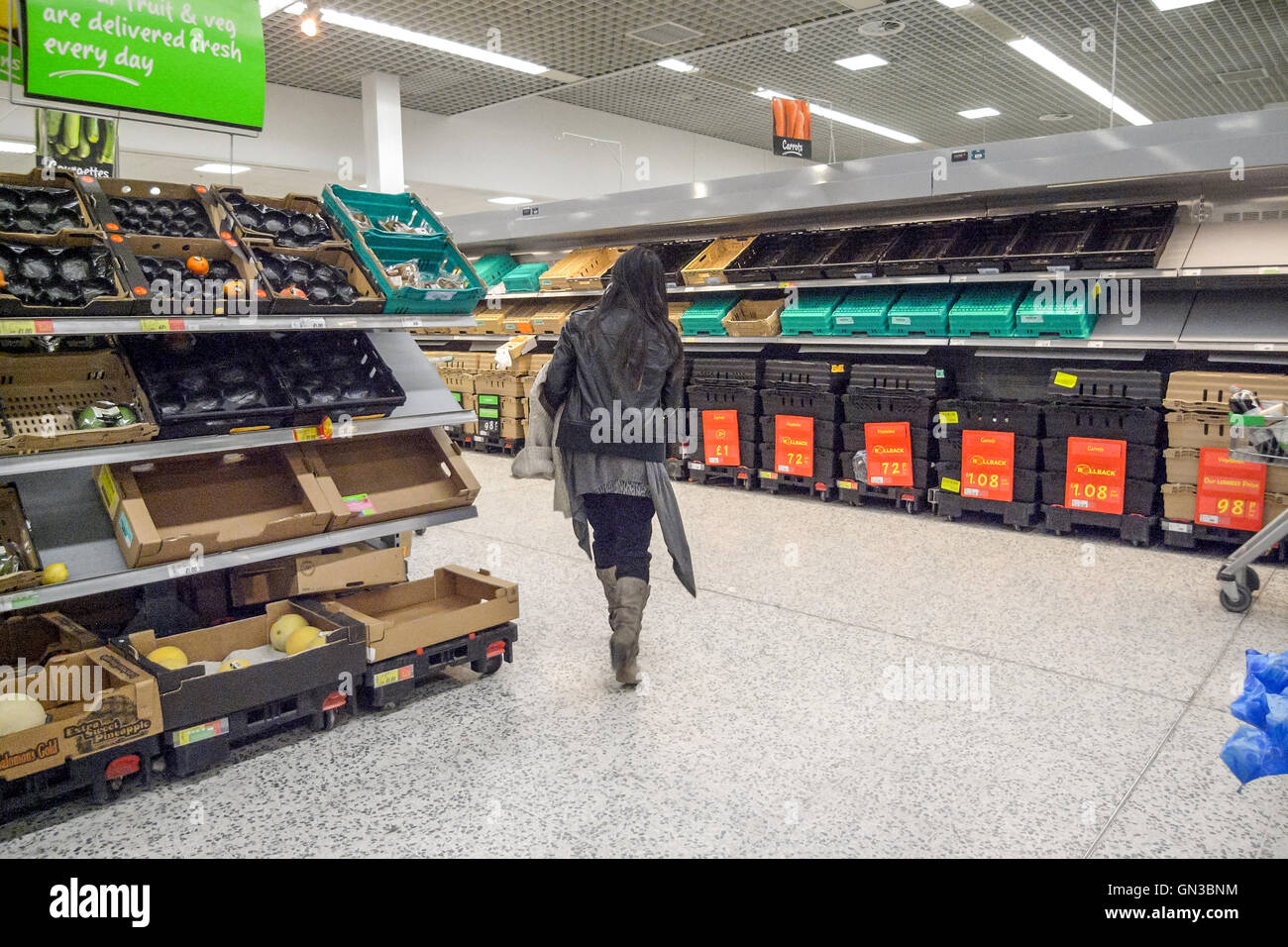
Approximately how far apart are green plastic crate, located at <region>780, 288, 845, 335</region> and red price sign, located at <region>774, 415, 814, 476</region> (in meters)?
0.62

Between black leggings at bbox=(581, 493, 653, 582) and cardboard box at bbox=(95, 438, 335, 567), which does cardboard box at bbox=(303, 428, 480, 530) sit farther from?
black leggings at bbox=(581, 493, 653, 582)

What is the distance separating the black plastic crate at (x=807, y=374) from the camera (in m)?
6.31

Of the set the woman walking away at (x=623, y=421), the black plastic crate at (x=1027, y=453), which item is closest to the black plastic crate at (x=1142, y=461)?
the black plastic crate at (x=1027, y=453)

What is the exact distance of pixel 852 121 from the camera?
13.1 meters

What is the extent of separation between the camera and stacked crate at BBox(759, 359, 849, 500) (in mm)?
6301

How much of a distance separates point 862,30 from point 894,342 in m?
4.57

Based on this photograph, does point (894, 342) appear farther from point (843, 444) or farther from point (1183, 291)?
point (1183, 291)

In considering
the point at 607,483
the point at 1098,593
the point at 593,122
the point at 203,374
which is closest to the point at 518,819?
the point at 607,483

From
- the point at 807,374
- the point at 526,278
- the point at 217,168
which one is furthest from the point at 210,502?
the point at 217,168

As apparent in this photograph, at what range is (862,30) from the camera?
8.75 meters

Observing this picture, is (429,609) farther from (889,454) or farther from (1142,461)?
(1142,461)

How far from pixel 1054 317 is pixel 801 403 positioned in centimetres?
180

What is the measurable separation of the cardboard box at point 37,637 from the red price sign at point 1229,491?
515 cm

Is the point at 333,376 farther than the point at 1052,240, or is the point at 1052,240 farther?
the point at 1052,240
